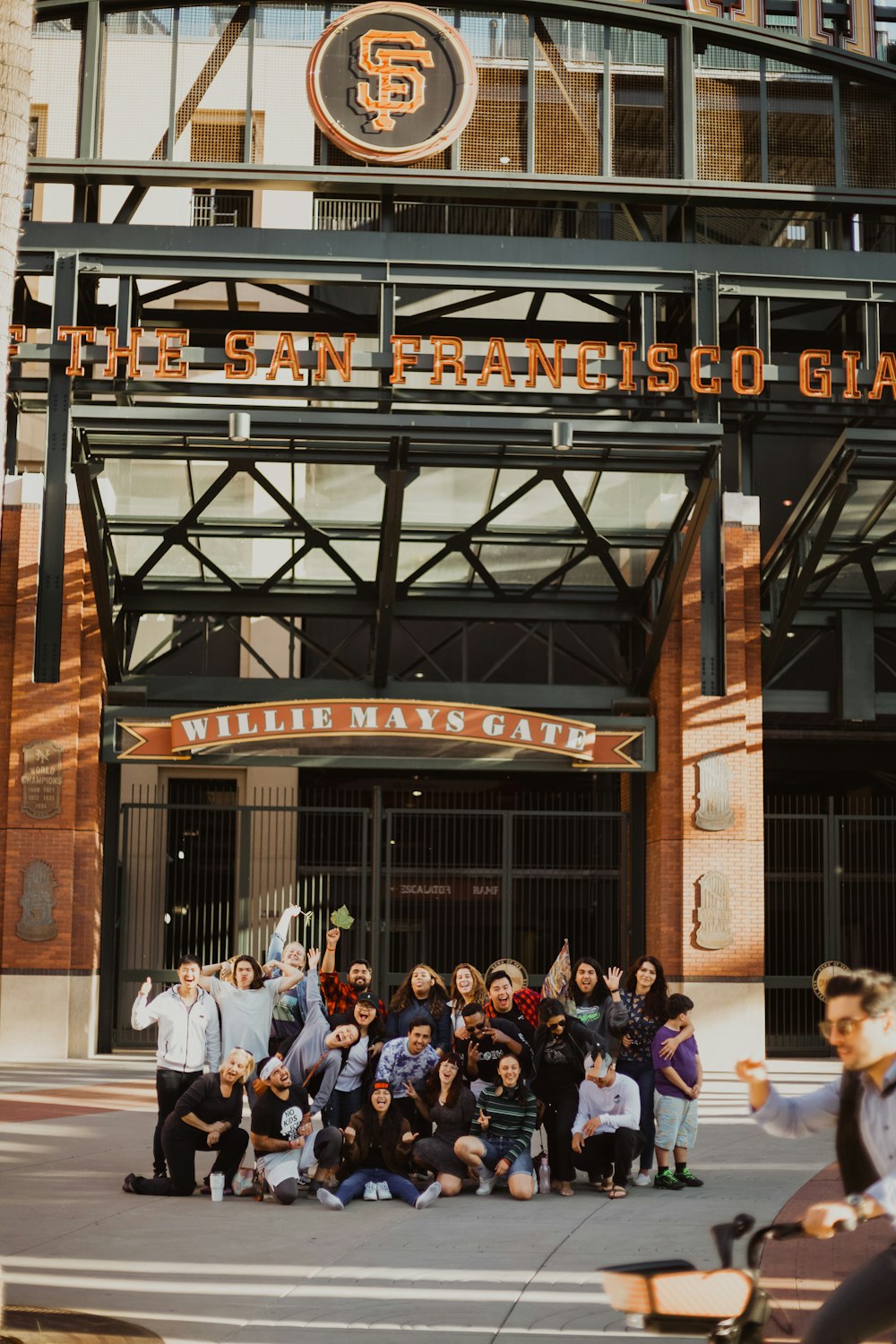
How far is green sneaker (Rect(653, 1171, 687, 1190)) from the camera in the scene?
12.4 metres

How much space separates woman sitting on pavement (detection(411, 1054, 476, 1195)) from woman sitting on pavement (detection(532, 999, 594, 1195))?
1.91 ft

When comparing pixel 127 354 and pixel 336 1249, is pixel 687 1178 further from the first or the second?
pixel 127 354

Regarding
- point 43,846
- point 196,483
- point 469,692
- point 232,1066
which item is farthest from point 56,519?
point 232,1066

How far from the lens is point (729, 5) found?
24.3m

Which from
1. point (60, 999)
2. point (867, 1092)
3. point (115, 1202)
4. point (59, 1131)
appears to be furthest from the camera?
point (60, 999)

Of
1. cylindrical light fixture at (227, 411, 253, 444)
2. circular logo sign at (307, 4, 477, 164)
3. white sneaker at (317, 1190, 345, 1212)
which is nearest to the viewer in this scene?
white sneaker at (317, 1190, 345, 1212)

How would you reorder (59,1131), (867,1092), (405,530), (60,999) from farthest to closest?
(405,530)
(60,999)
(59,1131)
(867,1092)

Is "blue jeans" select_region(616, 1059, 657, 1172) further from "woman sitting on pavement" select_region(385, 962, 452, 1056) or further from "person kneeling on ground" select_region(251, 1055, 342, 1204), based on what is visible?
"person kneeling on ground" select_region(251, 1055, 342, 1204)

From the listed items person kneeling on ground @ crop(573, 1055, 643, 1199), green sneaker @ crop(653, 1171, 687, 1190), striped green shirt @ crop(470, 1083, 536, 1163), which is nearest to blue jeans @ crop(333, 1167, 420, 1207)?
striped green shirt @ crop(470, 1083, 536, 1163)

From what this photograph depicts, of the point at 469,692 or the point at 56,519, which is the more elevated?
the point at 56,519

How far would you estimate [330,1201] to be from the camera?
11.6 metres

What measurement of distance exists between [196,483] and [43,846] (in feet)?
17.5

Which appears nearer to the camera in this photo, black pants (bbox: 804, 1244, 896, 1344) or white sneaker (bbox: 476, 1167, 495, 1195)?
black pants (bbox: 804, 1244, 896, 1344)

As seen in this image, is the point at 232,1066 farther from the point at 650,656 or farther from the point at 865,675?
the point at 865,675
